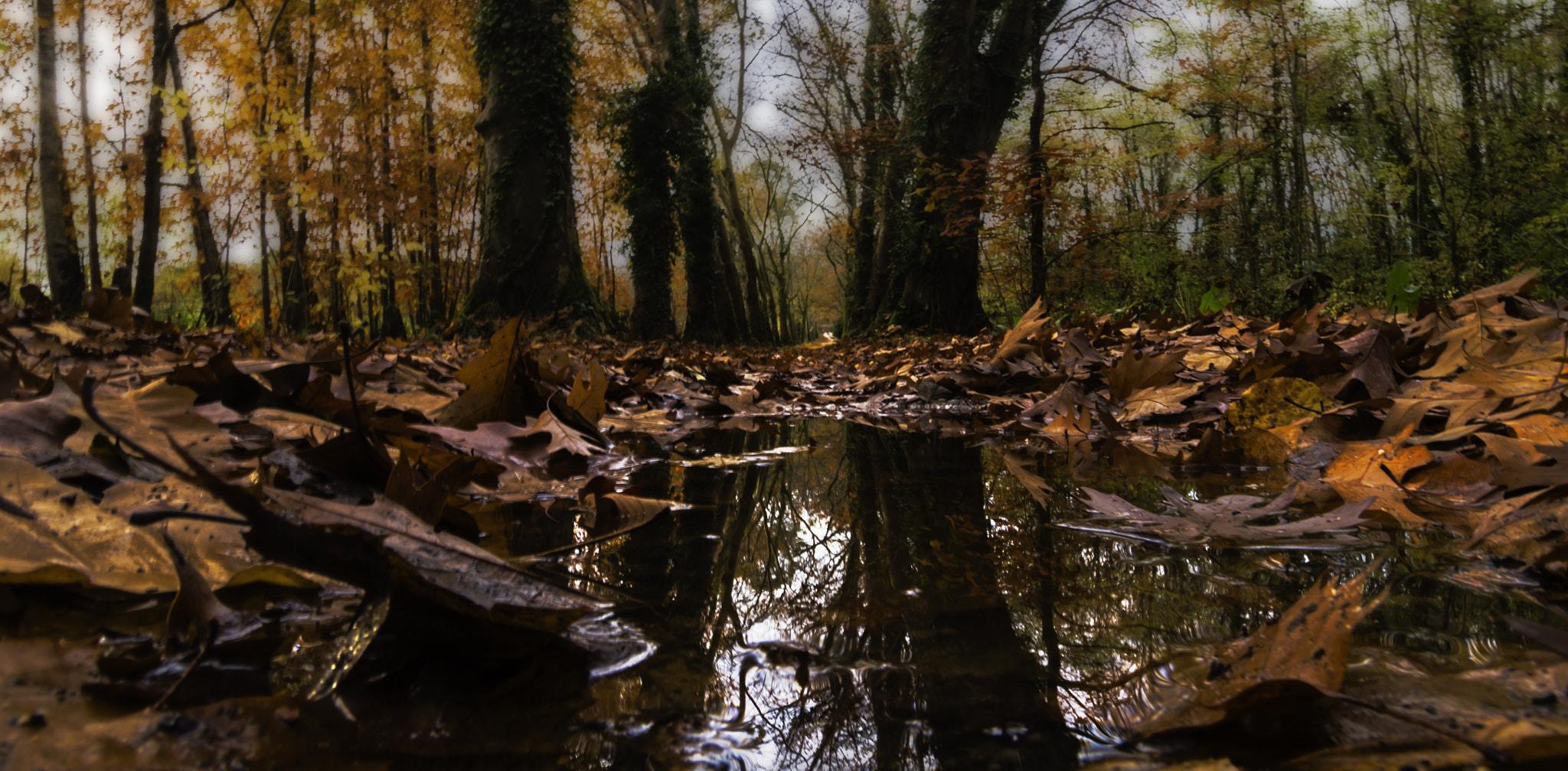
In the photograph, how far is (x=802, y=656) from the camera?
1.94ft

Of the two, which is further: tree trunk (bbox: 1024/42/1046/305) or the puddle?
tree trunk (bbox: 1024/42/1046/305)

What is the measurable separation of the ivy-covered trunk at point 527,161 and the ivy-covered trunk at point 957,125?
14.8ft

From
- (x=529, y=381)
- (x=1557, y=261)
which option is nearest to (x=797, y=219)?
(x=1557, y=261)

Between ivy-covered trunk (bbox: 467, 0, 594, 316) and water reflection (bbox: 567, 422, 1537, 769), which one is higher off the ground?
ivy-covered trunk (bbox: 467, 0, 594, 316)

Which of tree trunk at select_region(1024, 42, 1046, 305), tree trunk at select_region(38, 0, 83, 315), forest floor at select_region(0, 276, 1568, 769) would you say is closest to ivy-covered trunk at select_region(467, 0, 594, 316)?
tree trunk at select_region(38, 0, 83, 315)

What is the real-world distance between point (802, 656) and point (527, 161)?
997 cm

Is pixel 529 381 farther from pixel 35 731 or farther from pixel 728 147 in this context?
pixel 728 147

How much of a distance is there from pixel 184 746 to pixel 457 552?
19 cm

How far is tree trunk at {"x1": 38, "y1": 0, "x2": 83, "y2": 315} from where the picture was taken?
988cm

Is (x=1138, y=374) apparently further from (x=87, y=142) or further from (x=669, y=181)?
(x=87, y=142)

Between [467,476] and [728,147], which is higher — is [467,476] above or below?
below

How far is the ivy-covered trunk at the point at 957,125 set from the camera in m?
9.92

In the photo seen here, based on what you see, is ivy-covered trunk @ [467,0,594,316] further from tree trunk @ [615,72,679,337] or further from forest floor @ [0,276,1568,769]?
forest floor @ [0,276,1568,769]

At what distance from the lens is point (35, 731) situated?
1.25 ft
